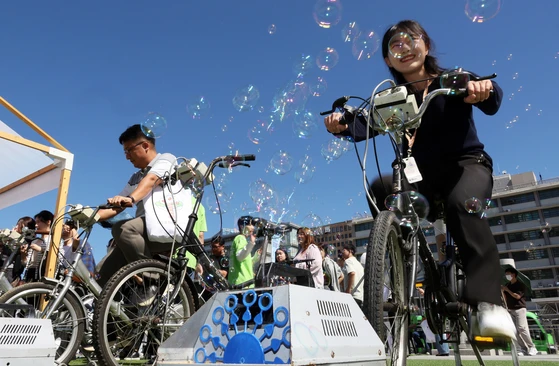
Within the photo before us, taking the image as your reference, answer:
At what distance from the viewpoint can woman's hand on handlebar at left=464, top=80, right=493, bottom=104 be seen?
202 cm

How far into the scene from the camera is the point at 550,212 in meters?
61.6

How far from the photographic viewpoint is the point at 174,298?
279 cm

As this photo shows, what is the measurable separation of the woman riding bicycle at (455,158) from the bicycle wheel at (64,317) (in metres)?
2.19

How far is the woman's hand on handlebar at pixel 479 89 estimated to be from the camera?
2.02 meters

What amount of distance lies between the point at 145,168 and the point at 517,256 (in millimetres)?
71500

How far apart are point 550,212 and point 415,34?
71.2 meters

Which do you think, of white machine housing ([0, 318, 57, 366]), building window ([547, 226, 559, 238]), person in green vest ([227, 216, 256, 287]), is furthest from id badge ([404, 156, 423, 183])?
building window ([547, 226, 559, 238])

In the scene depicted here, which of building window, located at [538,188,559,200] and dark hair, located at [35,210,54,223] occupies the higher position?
building window, located at [538,188,559,200]

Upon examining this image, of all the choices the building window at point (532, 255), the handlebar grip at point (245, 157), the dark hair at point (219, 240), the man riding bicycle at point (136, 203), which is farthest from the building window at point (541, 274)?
the man riding bicycle at point (136, 203)

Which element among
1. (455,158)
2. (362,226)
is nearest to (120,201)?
(455,158)

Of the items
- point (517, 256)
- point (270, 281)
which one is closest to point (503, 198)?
point (517, 256)

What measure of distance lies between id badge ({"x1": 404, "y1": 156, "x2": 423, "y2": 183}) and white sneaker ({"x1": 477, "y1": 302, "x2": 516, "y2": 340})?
2.12 feet

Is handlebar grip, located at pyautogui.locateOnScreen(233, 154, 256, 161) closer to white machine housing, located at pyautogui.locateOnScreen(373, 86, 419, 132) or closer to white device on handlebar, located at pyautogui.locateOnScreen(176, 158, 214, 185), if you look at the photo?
white device on handlebar, located at pyautogui.locateOnScreen(176, 158, 214, 185)

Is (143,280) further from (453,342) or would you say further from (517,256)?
(517,256)
